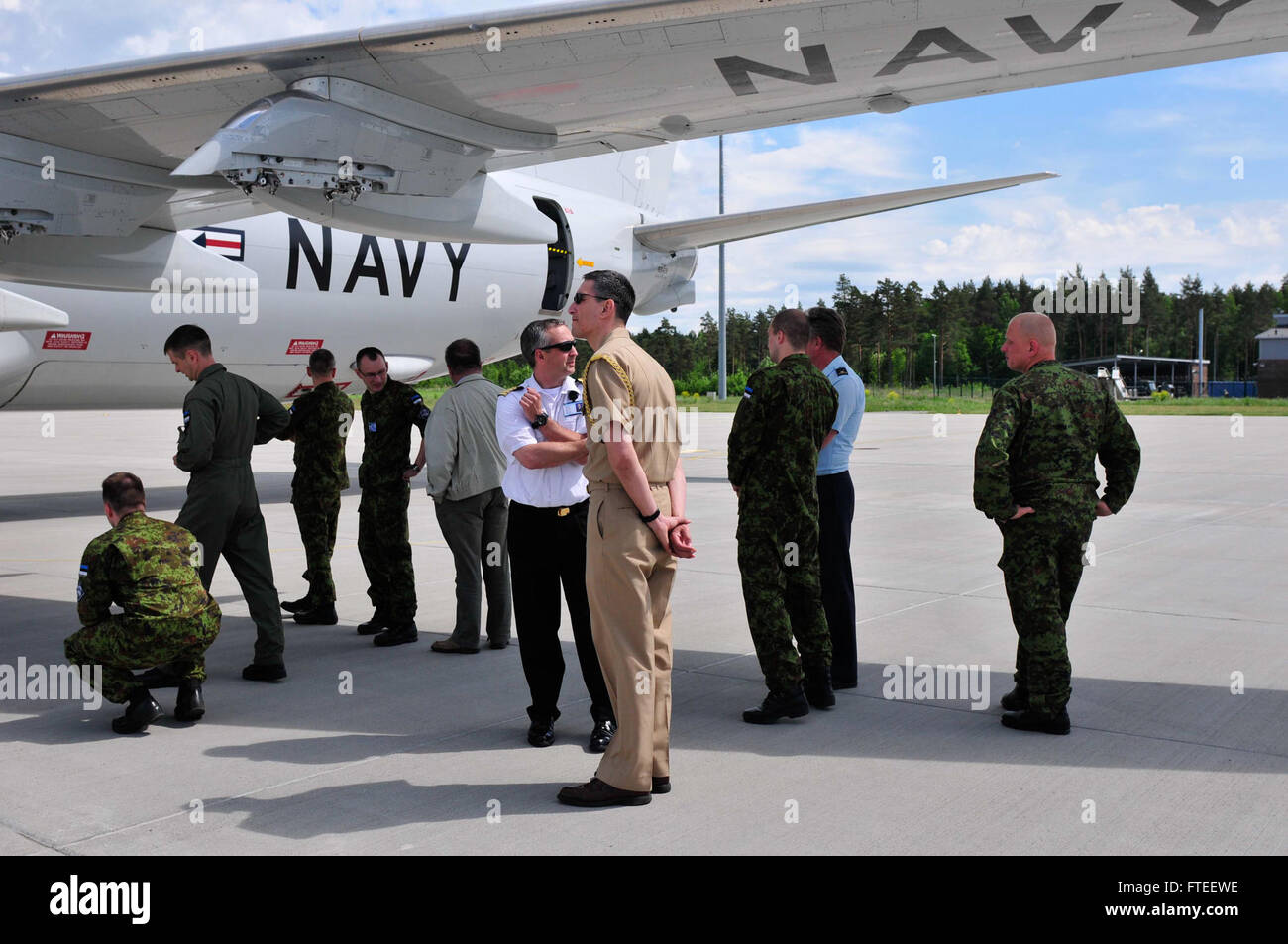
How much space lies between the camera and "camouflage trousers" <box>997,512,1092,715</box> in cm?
532

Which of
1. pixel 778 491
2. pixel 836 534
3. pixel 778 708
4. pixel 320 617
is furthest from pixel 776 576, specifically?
pixel 320 617

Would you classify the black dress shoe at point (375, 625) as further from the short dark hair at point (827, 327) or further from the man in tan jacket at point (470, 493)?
the short dark hair at point (827, 327)

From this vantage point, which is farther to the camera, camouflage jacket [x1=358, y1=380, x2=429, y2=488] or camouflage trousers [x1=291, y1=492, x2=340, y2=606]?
camouflage trousers [x1=291, y1=492, x2=340, y2=606]

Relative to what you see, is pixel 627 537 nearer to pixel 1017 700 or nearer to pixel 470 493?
pixel 1017 700

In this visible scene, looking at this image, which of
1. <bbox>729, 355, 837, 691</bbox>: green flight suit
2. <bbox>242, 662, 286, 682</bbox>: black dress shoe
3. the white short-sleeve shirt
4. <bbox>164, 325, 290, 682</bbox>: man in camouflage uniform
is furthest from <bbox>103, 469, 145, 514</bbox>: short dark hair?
<bbox>729, 355, 837, 691</bbox>: green flight suit

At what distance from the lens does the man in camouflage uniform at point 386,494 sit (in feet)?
24.9

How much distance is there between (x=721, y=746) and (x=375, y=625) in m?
3.41

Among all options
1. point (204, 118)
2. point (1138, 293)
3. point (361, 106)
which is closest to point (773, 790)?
point (361, 106)

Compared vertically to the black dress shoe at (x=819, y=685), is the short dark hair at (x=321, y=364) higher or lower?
higher

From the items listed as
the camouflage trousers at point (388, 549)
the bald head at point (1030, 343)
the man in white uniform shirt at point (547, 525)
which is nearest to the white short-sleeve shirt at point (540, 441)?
the man in white uniform shirt at point (547, 525)

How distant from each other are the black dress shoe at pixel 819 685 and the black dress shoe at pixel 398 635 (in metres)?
2.95

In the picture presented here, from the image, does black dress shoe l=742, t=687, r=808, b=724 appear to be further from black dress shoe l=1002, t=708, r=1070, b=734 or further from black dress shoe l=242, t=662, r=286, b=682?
black dress shoe l=242, t=662, r=286, b=682

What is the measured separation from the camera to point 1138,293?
139000 mm
